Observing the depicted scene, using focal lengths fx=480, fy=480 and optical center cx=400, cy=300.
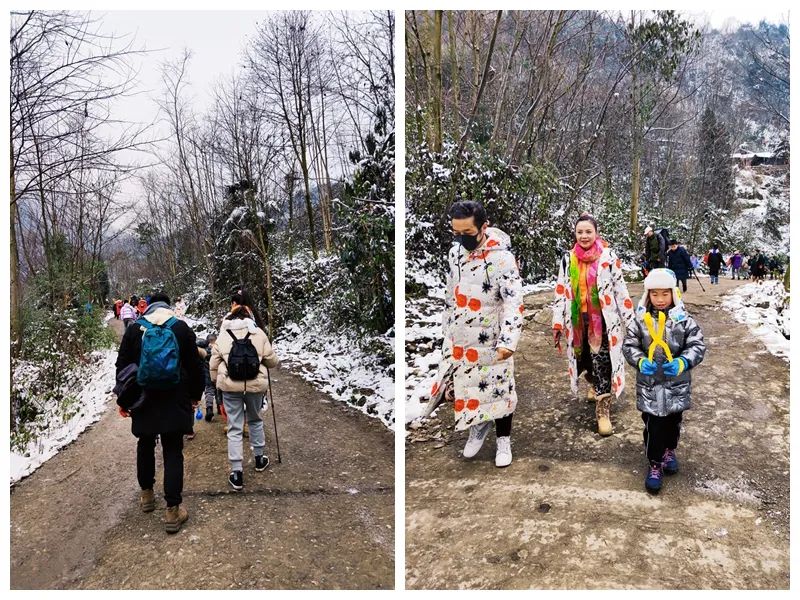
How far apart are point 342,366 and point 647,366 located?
196cm

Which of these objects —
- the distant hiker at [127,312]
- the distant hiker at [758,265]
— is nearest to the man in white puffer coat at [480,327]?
the distant hiker at [758,265]

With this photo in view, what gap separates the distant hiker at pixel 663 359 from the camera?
1.78 metres

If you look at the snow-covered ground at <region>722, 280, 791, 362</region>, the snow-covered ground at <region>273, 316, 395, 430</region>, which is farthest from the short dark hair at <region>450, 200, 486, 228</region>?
the snow-covered ground at <region>722, 280, 791, 362</region>

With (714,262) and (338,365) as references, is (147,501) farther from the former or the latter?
(714,262)

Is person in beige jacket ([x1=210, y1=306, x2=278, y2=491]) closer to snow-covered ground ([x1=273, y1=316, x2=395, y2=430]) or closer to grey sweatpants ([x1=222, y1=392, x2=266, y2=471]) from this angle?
grey sweatpants ([x1=222, y1=392, x2=266, y2=471])

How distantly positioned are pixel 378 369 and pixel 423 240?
0.98m

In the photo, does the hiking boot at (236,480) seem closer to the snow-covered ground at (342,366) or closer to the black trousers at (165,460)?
the black trousers at (165,460)

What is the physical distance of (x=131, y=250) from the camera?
320 cm

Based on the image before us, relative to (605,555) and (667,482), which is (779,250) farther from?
(605,555)

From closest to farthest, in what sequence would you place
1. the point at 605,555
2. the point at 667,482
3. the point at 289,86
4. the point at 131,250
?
the point at 605,555
the point at 667,482
the point at 289,86
the point at 131,250

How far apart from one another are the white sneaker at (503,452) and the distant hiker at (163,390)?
1283mm

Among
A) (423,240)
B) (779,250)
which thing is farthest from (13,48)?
(779,250)

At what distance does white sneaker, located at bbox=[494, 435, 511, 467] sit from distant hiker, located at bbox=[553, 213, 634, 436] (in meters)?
0.49
